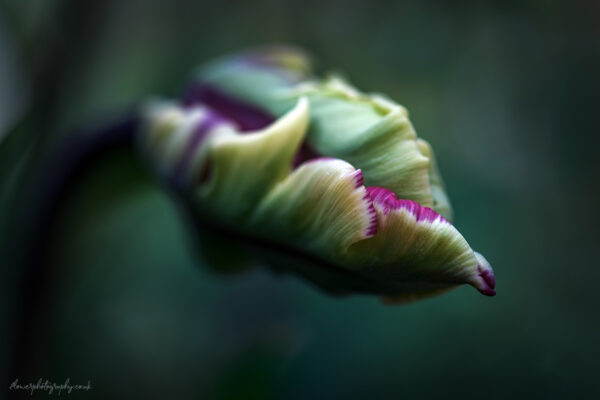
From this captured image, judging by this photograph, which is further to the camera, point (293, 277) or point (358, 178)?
point (293, 277)

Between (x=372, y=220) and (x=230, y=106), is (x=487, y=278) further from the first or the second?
(x=230, y=106)

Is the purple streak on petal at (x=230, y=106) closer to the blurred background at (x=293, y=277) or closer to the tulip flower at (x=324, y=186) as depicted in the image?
the tulip flower at (x=324, y=186)

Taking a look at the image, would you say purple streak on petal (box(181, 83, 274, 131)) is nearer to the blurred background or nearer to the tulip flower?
the tulip flower

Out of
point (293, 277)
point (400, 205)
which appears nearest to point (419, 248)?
point (400, 205)

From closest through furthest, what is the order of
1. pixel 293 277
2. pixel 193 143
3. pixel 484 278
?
pixel 484 278 < pixel 193 143 < pixel 293 277

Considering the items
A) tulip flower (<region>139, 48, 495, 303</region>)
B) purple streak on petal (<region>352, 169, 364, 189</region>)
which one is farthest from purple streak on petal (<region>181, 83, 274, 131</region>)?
purple streak on petal (<region>352, 169, 364, 189</region>)

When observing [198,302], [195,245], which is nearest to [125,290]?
[198,302]

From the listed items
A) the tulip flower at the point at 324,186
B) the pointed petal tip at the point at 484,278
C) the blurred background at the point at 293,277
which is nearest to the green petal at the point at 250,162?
the tulip flower at the point at 324,186
